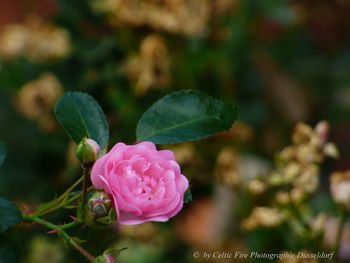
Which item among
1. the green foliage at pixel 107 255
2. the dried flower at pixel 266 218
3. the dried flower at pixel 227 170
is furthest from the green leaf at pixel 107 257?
the dried flower at pixel 227 170

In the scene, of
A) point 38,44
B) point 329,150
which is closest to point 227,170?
point 329,150

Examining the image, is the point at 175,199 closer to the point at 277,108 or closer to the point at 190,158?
the point at 190,158

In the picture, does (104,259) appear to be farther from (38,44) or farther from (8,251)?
(38,44)

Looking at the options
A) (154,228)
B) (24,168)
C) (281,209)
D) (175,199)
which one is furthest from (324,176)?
(175,199)

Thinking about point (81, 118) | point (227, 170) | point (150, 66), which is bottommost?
point (227, 170)

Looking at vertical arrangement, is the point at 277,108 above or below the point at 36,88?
below

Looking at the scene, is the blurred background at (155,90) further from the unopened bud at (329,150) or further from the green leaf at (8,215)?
the green leaf at (8,215)
